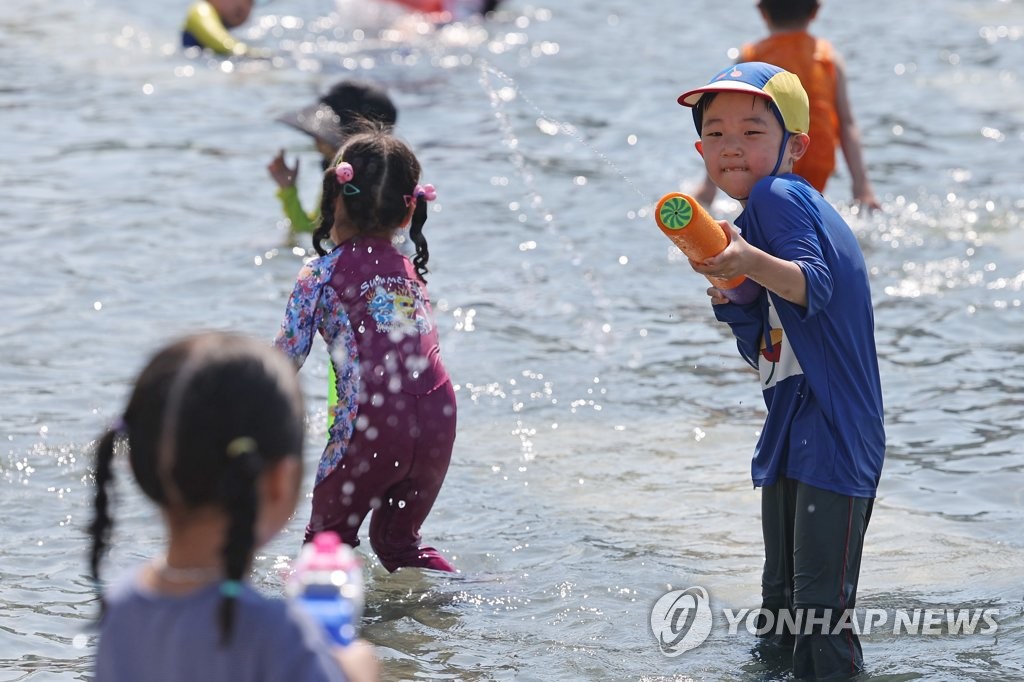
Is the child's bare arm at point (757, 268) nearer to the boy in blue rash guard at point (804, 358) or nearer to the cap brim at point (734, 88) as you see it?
the boy in blue rash guard at point (804, 358)

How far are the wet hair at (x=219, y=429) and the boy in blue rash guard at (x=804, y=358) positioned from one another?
1.68 m

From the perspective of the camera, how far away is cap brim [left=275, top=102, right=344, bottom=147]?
5.70 m

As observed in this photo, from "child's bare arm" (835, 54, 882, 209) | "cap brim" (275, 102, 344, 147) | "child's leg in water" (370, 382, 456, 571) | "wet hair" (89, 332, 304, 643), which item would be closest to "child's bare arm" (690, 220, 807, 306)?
"child's leg in water" (370, 382, 456, 571)

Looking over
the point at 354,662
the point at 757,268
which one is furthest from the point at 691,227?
the point at 354,662

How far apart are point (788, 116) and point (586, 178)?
664 centimetres

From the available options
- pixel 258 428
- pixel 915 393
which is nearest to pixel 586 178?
pixel 915 393

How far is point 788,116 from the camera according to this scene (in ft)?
11.9

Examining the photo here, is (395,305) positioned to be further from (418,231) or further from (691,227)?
(691,227)

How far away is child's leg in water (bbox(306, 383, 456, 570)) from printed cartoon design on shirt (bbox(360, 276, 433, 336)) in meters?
0.20

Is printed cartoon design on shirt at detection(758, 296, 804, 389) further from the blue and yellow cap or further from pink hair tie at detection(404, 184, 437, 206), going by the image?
pink hair tie at detection(404, 184, 437, 206)

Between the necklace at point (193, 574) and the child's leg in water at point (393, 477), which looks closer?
the necklace at point (193, 574)

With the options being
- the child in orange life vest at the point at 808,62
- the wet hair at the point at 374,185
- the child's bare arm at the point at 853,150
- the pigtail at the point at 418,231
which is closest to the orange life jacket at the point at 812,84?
the child in orange life vest at the point at 808,62

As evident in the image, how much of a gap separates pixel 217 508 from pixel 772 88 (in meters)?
2.06

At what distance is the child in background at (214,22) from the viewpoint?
12.3 metres
